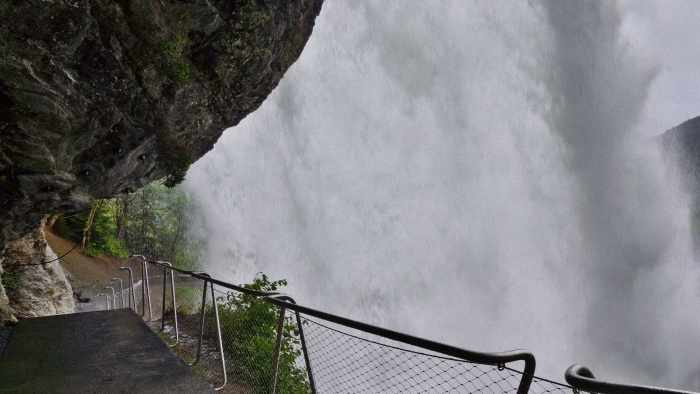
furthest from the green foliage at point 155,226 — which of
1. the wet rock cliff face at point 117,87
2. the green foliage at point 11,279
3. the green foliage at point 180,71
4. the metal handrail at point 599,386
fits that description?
the metal handrail at point 599,386

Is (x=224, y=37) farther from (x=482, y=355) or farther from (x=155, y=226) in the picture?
(x=155, y=226)

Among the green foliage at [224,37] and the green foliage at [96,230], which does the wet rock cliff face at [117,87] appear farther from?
the green foliage at [96,230]

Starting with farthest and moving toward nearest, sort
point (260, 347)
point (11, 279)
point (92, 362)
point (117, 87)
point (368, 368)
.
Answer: point (368, 368) → point (11, 279) → point (260, 347) → point (117, 87) → point (92, 362)

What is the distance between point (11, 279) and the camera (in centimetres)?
833

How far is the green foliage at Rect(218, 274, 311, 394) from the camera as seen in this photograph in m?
6.05

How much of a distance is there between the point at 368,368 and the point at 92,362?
9.48 meters

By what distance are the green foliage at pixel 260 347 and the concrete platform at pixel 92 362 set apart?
4.59ft

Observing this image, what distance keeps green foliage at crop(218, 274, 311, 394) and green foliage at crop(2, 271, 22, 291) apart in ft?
13.4

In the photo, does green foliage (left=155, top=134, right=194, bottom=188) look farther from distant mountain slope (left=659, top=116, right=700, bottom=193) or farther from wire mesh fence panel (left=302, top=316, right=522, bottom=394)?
distant mountain slope (left=659, top=116, right=700, bottom=193)

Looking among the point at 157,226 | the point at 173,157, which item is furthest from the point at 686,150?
the point at 157,226

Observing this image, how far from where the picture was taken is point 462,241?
24.6m

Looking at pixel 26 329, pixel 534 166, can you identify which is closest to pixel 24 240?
pixel 26 329

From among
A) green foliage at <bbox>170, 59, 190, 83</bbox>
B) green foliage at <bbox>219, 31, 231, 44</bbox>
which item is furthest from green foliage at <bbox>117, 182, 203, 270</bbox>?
green foliage at <bbox>219, 31, 231, 44</bbox>

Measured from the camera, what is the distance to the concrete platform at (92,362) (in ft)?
11.8
